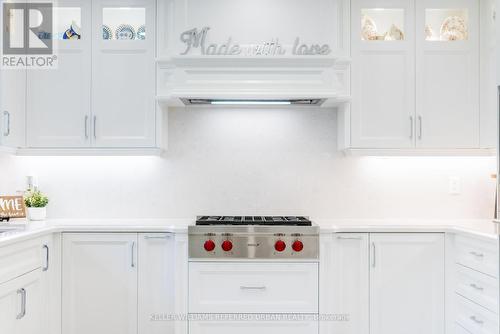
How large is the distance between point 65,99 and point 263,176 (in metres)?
1.44

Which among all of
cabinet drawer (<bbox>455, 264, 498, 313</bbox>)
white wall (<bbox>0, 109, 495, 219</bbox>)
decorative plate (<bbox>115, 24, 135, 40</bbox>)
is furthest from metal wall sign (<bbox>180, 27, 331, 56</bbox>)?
cabinet drawer (<bbox>455, 264, 498, 313</bbox>)

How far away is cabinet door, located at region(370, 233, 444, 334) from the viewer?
2.62 meters

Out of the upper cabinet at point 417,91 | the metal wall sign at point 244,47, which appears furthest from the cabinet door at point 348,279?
the metal wall sign at point 244,47

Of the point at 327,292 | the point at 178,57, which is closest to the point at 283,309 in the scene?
the point at 327,292

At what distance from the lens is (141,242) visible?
2646 mm

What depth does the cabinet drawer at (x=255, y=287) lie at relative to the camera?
8.41ft

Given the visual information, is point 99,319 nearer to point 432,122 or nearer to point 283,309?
point 283,309

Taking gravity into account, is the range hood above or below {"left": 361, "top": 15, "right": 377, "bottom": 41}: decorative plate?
below

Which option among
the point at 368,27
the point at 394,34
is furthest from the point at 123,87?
the point at 394,34

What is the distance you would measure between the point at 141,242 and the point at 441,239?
1.84 m

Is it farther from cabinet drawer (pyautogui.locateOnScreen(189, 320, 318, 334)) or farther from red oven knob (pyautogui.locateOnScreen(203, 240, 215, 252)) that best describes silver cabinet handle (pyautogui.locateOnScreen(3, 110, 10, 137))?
cabinet drawer (pyautogui.locateOnScreen(189, 320, 318, 334))

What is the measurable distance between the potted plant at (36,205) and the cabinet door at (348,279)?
1882 mm

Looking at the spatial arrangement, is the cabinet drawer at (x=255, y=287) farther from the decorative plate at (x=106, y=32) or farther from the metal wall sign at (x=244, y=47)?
the decorative plate at (x=106, y=32)

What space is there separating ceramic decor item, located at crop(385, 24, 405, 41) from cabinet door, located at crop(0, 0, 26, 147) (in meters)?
2.41
